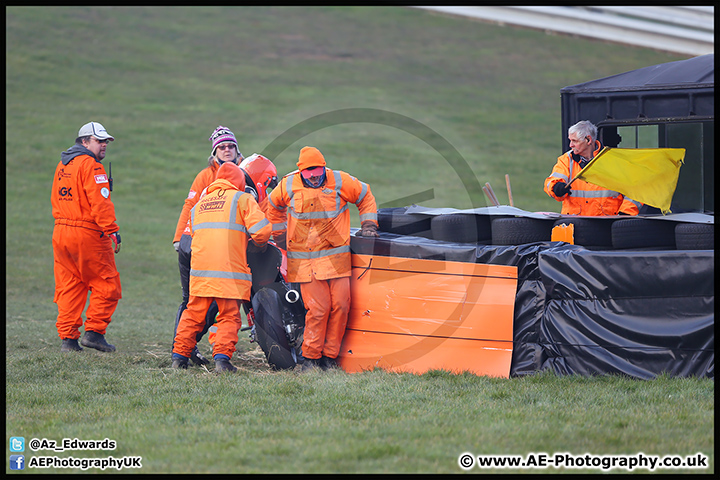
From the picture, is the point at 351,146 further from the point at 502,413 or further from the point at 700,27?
the point at 502,413

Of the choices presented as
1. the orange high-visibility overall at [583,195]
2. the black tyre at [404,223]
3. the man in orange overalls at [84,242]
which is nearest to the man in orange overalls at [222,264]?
the man in orange overalls at [84,242]

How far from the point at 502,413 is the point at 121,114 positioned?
27.4 metres

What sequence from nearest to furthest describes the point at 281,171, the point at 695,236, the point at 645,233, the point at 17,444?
the point at 17,444, the point at 695,236, the point at 645,233, the point at 281,171

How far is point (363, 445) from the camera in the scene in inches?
201

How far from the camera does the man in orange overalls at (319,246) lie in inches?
298

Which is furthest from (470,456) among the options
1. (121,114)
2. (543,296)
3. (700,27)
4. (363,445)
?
(700,27)

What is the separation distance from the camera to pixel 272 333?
7.78 metres

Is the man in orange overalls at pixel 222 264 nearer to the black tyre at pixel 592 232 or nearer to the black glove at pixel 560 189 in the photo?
the black tyre at pixel 592 232

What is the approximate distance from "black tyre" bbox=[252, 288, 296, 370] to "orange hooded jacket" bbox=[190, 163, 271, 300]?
31cm

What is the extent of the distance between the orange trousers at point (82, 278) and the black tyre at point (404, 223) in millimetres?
3074

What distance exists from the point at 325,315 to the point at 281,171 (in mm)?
18861

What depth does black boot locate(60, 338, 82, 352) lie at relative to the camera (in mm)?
8766

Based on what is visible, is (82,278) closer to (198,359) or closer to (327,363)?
(198,359)

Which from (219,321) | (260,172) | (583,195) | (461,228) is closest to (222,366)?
(219,321)
